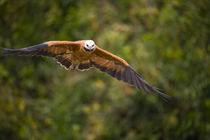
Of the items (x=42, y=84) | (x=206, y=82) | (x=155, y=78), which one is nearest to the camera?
(x=206, y=82)

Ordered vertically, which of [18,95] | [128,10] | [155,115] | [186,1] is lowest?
[155,115]

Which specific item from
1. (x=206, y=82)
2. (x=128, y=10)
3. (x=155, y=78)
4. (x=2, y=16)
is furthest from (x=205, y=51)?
(x=2, y=16)

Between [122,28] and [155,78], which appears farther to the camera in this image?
[122,28]

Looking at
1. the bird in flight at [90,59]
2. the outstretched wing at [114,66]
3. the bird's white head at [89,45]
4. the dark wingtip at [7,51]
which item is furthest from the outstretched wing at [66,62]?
the dark wingtip at [7,51]

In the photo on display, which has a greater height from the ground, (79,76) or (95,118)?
(79,76)

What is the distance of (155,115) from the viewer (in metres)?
12.0

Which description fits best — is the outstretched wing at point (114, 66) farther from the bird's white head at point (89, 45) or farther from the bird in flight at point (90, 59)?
the bird's white head at point (89, 45)

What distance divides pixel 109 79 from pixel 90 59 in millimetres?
3596

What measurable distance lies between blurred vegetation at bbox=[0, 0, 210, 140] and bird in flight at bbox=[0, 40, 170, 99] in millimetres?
2521

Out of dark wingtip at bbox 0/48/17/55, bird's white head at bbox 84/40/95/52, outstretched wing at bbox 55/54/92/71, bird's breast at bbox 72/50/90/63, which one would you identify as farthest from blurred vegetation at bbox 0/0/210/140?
dark wingtip at bbox 0/48/17/55

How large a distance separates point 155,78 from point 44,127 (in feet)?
14.0

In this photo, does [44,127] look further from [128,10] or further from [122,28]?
[128,10]

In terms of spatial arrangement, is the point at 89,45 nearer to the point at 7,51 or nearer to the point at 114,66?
the point at 114,66

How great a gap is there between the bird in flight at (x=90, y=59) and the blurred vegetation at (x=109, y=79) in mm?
2521
